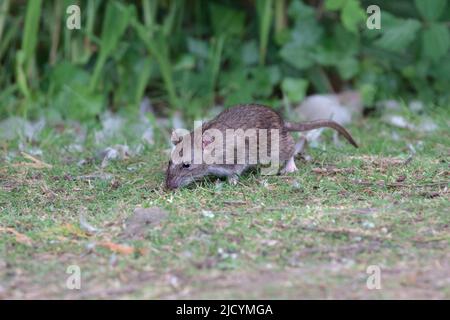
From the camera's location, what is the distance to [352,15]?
25.7ft

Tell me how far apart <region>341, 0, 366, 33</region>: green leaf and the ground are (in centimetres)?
210

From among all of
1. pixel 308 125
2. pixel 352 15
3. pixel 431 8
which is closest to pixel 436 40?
pixel 431 8

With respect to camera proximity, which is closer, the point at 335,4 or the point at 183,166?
the point at 183,166

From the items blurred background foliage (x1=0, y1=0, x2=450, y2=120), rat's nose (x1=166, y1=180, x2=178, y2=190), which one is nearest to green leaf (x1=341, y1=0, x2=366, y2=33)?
blurred background foliage (x1=0, y1=0, x2=450, y2=120)

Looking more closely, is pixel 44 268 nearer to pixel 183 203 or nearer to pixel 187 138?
pixel 183 203

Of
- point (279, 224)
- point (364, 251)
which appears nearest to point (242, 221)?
point (279, 224)

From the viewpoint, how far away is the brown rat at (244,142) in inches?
219

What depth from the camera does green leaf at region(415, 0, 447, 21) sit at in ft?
24.8

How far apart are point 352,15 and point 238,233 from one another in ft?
13.0

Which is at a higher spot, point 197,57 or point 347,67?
point 197,57

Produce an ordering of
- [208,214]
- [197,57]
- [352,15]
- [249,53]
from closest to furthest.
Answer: [208,214]
[352,15]
[249,53]
[197,57]

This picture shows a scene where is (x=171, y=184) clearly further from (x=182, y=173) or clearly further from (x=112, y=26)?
(x=112, y=26)

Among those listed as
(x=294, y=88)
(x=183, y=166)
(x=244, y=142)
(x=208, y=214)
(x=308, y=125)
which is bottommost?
(x=208, y=214)

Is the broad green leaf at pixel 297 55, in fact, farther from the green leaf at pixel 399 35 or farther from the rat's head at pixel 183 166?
the rat's head at pixel 183 166
